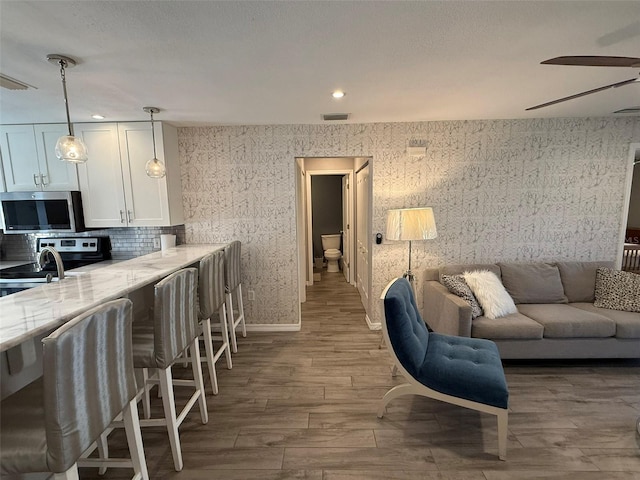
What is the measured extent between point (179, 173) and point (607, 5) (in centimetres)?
346

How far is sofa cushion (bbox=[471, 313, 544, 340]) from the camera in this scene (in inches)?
96.7

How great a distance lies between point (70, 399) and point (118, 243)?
2767 mm

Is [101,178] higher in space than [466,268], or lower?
higher

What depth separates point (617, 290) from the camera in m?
2.74

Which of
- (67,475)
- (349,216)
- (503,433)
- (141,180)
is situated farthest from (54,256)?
(349,216)

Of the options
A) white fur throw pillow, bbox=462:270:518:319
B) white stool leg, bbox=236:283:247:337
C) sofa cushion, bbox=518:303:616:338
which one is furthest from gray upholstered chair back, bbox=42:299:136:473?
sofa cushion, bbox=518:303:616:338

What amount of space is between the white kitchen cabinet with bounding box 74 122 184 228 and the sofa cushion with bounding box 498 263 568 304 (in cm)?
362

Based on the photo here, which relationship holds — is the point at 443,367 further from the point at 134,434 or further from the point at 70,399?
the point at 70,399

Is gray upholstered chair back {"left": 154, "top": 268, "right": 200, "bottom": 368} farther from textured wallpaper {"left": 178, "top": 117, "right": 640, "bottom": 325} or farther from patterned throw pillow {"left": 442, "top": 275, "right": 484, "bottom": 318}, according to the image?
patterned throw pillow {"left": 442, "top": 275, "right": 484, "bottom": 318}

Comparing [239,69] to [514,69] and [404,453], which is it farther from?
[404,453]

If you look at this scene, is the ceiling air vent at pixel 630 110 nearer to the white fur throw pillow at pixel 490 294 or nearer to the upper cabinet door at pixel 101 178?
the white fur throw pillow at pixel 490 294

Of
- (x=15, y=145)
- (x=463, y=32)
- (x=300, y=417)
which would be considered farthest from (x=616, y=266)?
(x=15, y=145)

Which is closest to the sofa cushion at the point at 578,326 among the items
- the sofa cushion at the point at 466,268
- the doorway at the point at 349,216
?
the sofa cushion at the point at 466,268

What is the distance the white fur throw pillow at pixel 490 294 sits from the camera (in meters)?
2.59
